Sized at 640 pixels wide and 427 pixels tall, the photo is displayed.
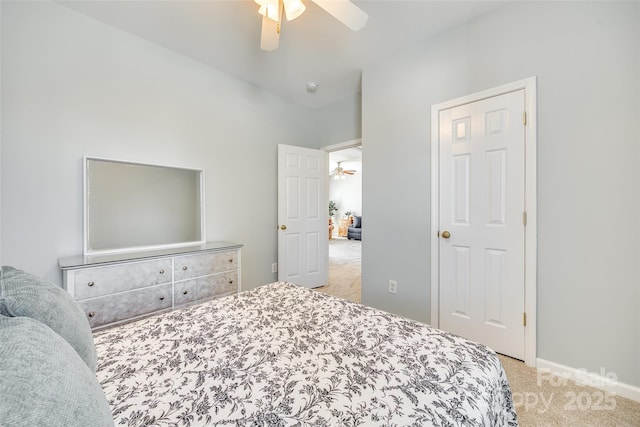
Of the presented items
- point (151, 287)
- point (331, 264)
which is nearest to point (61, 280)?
point (151, 287)

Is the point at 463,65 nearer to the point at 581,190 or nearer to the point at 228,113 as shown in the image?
the point at 581,190

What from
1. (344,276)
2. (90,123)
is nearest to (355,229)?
(344,276)

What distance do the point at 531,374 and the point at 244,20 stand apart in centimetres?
341

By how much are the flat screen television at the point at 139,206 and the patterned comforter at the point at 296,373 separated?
1405 mm

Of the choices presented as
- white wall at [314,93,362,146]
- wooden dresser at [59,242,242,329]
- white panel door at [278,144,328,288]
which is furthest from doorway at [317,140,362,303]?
wooden dresser at [59,242,242,329]

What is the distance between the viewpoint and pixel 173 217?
264cm

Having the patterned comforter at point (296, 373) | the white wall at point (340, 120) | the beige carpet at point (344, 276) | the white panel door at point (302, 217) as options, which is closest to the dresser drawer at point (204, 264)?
the white panel door at point (302, 217)

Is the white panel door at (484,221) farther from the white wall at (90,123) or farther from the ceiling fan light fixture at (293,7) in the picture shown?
the white wall at (90,123)

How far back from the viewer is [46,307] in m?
0.73

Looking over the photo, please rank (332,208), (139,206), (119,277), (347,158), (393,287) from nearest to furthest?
(119,277) → (139,206) → (393,287) → (347,158) → (332,208)

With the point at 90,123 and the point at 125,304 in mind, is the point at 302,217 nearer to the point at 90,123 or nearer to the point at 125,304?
the point at 125,304

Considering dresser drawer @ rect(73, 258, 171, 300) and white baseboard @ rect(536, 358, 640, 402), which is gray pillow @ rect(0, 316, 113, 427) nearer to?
dresser drawer @ rect(73, 258, 171, 300)

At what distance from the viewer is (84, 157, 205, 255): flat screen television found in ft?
7.14

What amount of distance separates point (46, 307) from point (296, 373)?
29.8 inches
